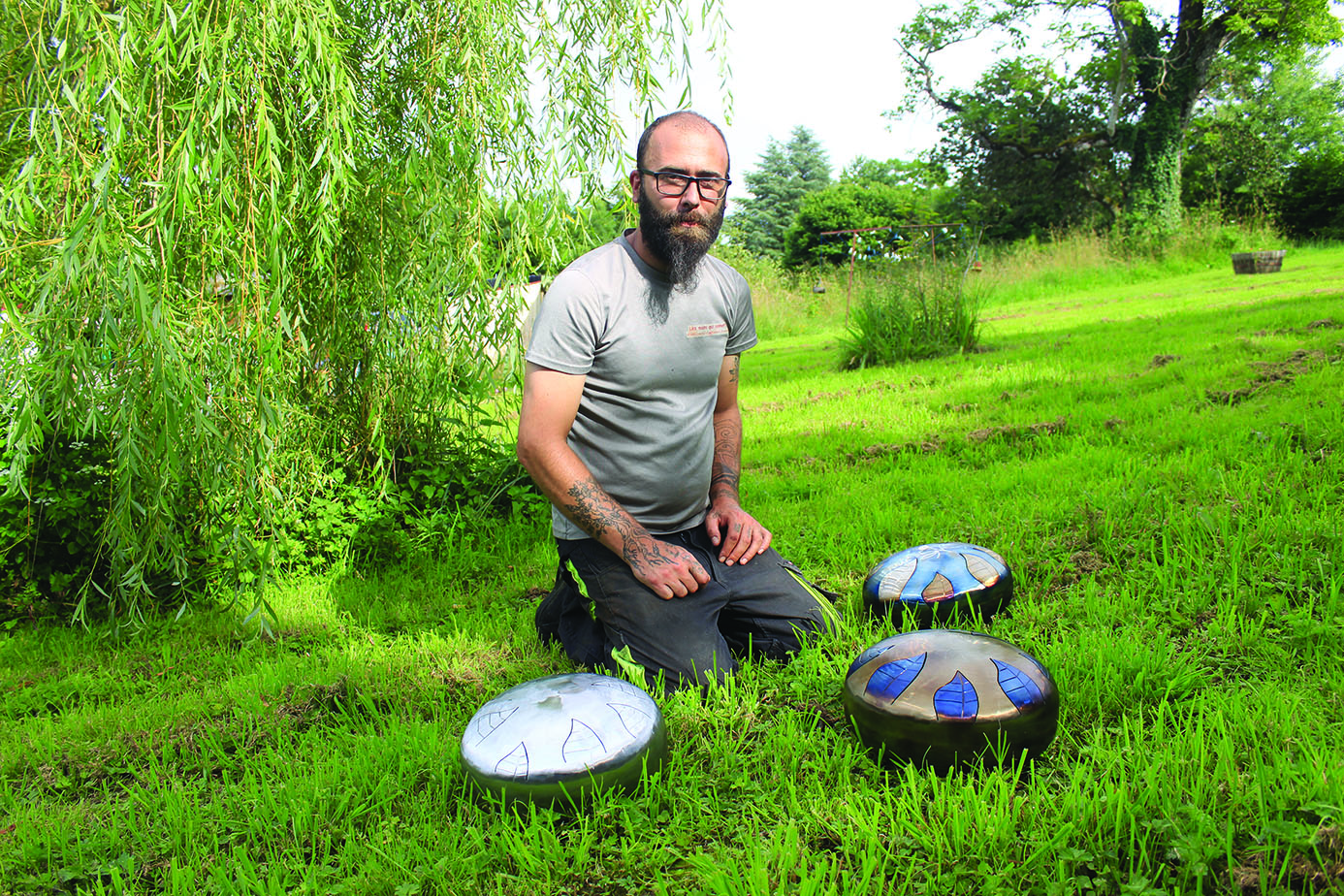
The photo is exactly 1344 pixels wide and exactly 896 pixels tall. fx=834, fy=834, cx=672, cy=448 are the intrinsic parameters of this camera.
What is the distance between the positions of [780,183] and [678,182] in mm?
44602

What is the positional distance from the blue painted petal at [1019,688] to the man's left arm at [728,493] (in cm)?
122

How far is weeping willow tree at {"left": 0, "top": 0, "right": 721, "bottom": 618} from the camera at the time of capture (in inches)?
117

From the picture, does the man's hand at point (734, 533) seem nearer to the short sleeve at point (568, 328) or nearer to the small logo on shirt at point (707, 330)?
the small logo on shirt at point (707, 330)

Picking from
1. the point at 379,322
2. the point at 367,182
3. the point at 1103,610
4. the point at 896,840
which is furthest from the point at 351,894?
the point at 367,182

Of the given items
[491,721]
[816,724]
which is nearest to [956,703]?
[816,724]

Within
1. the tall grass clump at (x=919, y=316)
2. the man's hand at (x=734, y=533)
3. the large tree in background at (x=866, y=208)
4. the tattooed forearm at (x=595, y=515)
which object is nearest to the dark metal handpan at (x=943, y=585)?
the man's hand at (x=734, y=533)

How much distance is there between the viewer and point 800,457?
5.61 metres

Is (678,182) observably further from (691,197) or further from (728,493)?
(728,493)

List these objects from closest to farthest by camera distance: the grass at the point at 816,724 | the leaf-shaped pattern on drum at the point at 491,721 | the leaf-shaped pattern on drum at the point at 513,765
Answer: the grass at the point at 816,724 → the leaf-shaped pattern on drum at the point at 513,765 → the leaf-shaped pattern on drum at the point at 491,721

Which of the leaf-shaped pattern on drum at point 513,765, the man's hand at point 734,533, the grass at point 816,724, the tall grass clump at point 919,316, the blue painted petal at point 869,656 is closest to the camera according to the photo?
the grass at point 816,724

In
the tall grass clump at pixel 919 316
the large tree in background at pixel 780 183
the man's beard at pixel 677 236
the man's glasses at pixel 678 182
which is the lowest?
the tall grass clump at pixel 919 316

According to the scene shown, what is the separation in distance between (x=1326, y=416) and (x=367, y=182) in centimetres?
501

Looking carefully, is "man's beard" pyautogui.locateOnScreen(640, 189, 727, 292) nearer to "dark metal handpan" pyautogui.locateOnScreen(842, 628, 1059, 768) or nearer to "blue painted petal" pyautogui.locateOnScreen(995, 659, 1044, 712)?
"dark metal handpan" pyautogui.locateOnScreen(842, 628, 1059, 768)

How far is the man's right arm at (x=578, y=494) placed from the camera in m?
2.85
